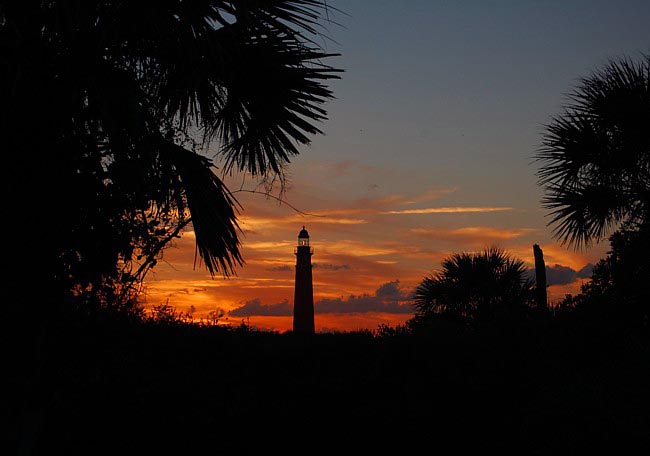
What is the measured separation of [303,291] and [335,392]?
19.9 metres

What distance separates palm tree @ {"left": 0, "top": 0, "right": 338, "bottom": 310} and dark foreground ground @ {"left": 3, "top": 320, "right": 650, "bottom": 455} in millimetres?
1098

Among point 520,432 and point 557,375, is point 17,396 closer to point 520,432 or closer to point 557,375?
point 520,432

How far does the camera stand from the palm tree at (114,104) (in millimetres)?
6051

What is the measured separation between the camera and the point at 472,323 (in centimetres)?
1739

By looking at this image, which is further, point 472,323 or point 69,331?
point 472,323

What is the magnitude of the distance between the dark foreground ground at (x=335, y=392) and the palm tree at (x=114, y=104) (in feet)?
3.60

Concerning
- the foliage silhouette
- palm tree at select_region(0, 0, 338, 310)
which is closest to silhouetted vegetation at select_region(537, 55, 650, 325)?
the foliage silhouette

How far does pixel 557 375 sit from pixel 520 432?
154 cm

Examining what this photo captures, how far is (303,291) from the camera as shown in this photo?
30047mm

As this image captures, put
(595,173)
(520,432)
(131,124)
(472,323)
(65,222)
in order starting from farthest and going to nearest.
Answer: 1. (472,323)
2. (595,173)
3. (520,432)
4. (65,222)
5. (131,124)

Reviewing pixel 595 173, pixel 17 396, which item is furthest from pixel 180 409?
pixel 595 173

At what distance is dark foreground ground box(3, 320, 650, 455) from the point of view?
7941 millimetres

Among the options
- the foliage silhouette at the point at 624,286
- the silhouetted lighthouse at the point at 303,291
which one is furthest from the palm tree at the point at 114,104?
the silhouetted lighthouse at the point at 303,291

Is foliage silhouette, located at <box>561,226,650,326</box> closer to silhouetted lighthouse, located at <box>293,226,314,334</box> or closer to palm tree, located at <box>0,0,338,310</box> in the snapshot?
palm tree, located at <box>0,0,338,310</box>
